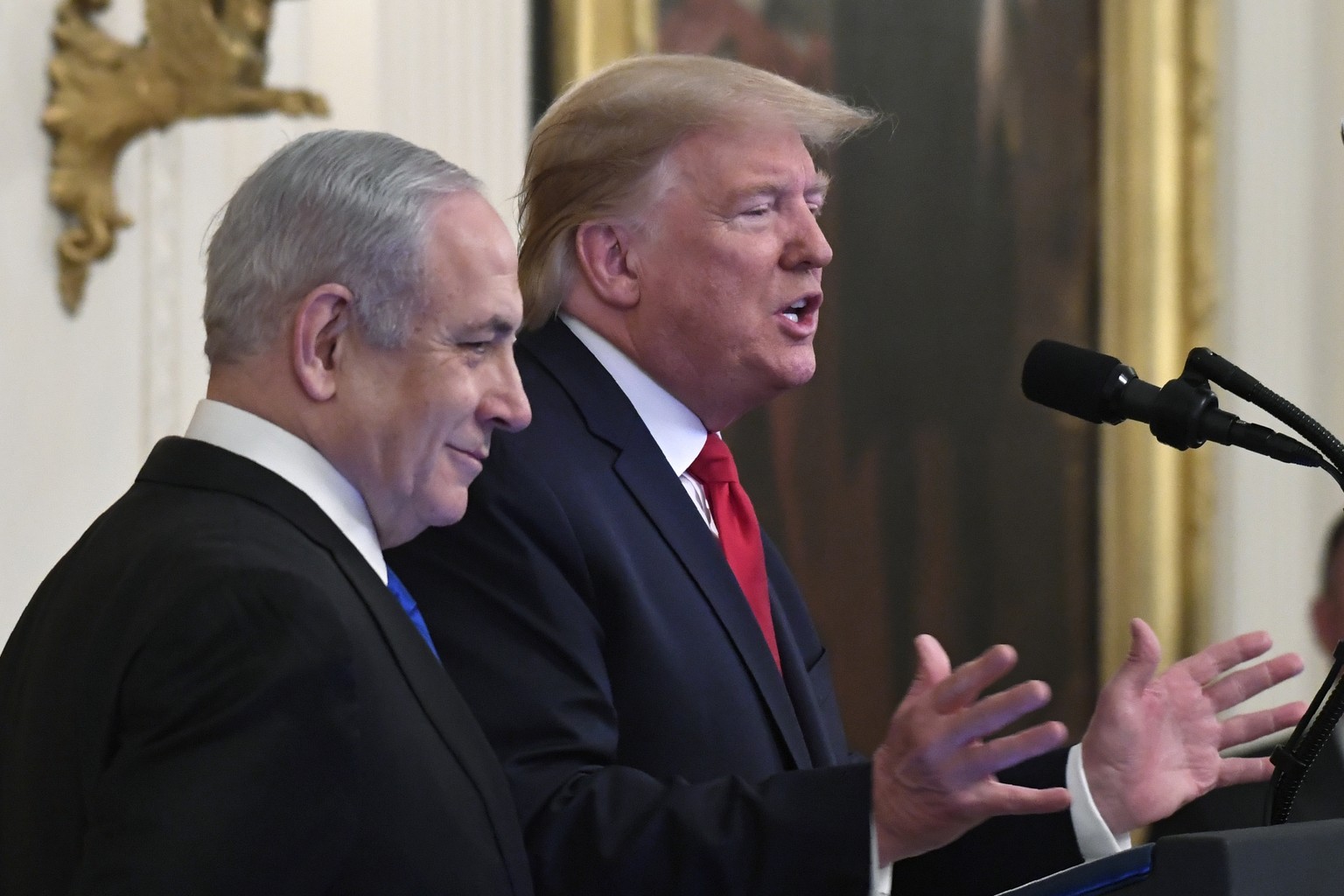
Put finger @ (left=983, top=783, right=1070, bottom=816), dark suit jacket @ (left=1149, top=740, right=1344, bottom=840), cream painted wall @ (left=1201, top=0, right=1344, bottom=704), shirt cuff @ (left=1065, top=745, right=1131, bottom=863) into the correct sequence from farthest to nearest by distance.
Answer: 1. cream painted wall @ (left=1201, top=0, right=1344, bottom=704)
2. dark suit jacket @ (left=1149, top=740, right=1344, bottom=840)
3. shirt cuff @ (left=1065, top=745, right=1131, bottom=863)
4. finger @ (left=983, top=783, right=1070, bottom=816)

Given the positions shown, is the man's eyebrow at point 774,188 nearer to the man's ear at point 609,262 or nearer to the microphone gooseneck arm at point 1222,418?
the man's ear at point 609,262

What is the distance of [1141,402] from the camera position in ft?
6.11

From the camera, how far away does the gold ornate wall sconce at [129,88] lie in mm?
3051

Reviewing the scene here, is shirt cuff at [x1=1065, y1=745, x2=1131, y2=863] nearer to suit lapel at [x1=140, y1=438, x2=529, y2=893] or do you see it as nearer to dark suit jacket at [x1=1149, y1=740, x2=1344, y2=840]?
suit lapel at [x1=140, y1=438, x2=529, y2=893]

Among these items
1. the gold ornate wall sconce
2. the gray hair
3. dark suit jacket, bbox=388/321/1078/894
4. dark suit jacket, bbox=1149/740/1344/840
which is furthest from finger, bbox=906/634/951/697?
dark suit jacket, bbox=1149/740/1344/840

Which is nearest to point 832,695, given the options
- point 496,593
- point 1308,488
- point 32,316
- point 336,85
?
point 496,593

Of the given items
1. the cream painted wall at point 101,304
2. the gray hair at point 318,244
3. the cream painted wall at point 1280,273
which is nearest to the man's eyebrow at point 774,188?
the gray hair at point 318,244

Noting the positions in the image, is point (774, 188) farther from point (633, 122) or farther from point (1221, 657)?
point (1221, 657)

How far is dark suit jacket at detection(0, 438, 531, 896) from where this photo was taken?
4.56 feet

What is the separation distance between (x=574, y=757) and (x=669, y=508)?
41cm

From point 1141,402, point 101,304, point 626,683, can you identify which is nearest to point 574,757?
point 626,683

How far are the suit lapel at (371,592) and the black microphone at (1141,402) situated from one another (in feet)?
2.29

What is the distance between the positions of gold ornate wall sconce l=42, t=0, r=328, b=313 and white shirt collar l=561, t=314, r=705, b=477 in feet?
2.80

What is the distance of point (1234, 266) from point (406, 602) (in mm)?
3676
